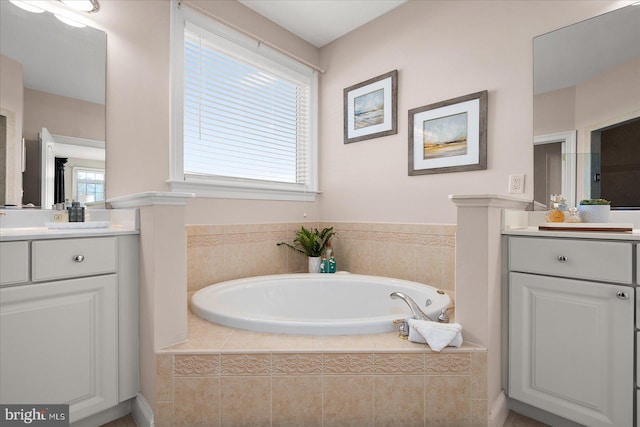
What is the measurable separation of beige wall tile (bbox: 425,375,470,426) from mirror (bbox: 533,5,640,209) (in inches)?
46.5

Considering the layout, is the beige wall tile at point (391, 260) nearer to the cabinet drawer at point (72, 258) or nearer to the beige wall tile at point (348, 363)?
the beige wall tile at point (348, 363)

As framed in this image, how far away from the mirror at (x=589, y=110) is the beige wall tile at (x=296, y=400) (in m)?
1.62

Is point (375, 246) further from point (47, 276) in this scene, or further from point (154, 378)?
point (47, 276)

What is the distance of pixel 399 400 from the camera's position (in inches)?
52.7

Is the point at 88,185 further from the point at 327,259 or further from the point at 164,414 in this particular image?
the point at 327,259

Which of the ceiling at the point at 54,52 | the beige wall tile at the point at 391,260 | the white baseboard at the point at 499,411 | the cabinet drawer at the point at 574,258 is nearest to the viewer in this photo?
the cabinet drawer at the point at 574,258

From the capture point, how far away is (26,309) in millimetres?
1227

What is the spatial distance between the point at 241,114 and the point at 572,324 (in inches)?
95.4

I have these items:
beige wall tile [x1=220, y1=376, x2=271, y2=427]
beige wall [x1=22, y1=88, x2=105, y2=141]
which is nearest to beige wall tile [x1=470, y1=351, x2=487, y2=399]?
beige wall tile [x1=220, y1=376, x2=271, y2=427]

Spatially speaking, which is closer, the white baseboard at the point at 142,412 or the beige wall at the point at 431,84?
the white baseboard at the point at 142,412

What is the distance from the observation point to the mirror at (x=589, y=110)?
167 centimetres

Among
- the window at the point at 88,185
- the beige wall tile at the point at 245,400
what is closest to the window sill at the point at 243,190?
the window at the point at 88,185

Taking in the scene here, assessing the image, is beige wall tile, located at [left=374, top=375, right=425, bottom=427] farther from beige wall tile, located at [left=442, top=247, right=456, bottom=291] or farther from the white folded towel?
beige wall tile, located at [left=442, top=247, right=456, bottom=291]

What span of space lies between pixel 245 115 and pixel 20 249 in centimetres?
177
